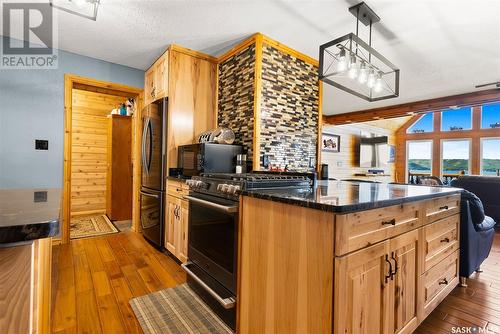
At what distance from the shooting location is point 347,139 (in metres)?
7.62

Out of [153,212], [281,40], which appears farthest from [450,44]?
[153,212]

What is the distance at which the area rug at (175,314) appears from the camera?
1.58 meters

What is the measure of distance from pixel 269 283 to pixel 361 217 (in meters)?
0.59

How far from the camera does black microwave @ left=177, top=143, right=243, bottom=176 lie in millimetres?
2477

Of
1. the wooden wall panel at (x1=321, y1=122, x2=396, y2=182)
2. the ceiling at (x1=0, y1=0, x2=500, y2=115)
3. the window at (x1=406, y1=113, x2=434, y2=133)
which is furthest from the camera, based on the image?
the window at (x1=406, y1=113, x2=434, y2=133)

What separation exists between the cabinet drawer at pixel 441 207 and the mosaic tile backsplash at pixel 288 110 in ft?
5.07

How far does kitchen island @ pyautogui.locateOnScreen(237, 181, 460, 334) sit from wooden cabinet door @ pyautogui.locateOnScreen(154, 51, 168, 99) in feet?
7.39

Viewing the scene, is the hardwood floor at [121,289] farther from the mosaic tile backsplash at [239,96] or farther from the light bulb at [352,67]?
the light bulb at [352,67]

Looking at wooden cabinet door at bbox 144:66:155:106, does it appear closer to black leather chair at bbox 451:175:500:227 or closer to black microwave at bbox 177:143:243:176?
black microwave at bbox 177:143:243:176

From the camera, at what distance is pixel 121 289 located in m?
2.04

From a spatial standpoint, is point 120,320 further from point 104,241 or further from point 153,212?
point 104,241

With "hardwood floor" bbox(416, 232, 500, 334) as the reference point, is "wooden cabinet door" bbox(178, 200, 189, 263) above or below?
above

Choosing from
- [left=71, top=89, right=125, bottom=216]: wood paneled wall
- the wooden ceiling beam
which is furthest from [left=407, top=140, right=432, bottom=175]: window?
[left=71, top=89, right=125, bottom=216]: wood paneled wall

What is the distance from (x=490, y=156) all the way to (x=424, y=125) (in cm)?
210
